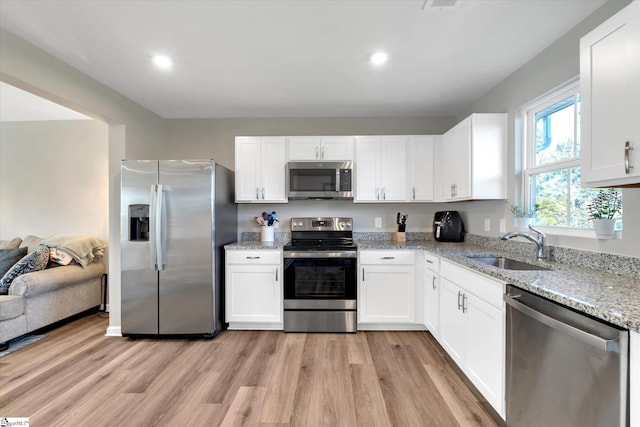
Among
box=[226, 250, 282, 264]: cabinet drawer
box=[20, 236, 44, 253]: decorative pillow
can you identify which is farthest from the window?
box=[20, 236, 44, 253]: decorative pillow

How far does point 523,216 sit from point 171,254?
10.2 feet

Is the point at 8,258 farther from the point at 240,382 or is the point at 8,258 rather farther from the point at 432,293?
the point at 432,293

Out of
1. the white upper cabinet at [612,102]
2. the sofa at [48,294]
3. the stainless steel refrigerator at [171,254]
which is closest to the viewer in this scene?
the white upper cabinet at [612,102]

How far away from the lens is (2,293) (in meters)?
2.71

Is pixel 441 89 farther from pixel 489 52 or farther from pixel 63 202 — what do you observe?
pixel 63 202

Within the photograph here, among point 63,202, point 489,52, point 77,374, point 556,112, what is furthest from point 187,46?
point 63,202

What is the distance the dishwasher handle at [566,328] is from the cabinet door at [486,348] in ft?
0.57

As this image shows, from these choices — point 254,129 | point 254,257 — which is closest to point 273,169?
point 254,129

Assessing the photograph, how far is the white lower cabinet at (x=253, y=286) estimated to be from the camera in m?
2.85

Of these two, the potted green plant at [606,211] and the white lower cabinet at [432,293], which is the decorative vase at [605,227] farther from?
the white lower cabinet at [432,293]

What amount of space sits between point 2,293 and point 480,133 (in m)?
4.77

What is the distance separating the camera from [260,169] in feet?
10.6

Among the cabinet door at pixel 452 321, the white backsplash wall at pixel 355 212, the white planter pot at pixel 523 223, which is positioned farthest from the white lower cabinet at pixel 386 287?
the white planter pot at pixel 523 223

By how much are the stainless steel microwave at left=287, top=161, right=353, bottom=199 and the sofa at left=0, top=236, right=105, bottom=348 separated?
2616 millimetres
